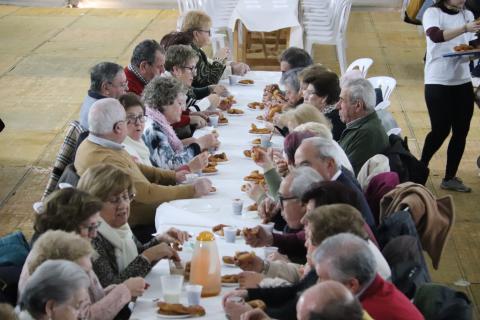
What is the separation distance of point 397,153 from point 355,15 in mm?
10344

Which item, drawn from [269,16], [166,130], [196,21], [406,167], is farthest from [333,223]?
[269,16]

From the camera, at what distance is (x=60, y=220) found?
385 cm

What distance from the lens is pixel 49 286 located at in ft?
10.3

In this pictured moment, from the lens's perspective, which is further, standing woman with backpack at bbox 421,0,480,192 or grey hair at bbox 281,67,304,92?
standing woman with backpack at bbox 421,0,480,192

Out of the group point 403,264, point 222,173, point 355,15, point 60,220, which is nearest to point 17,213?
point 222,173

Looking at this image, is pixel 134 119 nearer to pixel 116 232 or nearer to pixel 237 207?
pixel 237 207

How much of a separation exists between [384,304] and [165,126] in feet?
Result: 10.5

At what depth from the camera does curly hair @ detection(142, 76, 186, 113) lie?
20.6 feet

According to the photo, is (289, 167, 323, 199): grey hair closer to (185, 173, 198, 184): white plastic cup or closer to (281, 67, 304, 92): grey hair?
(185, 173, 198, 184): white plastic cup

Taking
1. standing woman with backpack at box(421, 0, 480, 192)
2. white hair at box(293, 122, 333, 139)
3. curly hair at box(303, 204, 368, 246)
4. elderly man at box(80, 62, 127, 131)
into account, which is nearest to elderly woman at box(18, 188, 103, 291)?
curly hair at box(303, 204, 368, 246)

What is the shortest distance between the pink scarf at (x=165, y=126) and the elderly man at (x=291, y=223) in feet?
5.78

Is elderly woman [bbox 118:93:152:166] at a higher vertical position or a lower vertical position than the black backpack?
higher

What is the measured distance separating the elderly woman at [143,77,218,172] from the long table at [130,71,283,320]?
244 millimetres

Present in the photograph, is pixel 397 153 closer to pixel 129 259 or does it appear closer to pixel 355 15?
pixel 129 259
